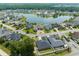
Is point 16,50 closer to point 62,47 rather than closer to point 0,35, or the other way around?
point 0,35

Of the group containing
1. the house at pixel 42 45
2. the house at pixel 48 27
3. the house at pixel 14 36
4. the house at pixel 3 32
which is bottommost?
the house at pixel 42 45

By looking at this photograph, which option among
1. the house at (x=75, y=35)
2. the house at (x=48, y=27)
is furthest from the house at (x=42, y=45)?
the house at (x=75, y=35)

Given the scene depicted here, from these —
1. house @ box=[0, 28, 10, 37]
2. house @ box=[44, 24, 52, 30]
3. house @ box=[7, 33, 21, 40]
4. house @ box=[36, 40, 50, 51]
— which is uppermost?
house @ box=[44, 24, 52, 30]

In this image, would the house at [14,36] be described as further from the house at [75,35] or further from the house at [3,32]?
the house at [75,35]

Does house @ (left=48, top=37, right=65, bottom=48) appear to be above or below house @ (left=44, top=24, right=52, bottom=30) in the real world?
below

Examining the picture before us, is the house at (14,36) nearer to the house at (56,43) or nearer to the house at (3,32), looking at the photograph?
the house at (3,32)

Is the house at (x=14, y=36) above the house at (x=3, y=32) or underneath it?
underneath

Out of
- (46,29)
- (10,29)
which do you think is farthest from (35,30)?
(10,29)

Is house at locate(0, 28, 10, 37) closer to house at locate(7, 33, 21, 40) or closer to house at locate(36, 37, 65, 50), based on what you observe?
house at locate(7, 33, 21, 40)

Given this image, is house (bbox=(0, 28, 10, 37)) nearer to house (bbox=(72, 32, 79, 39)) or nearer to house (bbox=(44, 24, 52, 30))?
house (bbox=(44, 24, 52, 30))

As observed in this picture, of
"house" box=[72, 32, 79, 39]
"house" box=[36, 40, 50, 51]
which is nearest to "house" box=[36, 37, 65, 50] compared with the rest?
"house" box=[36, 40, 50, 51]

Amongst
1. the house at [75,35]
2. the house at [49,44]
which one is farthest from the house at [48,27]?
the house at [75,35]
